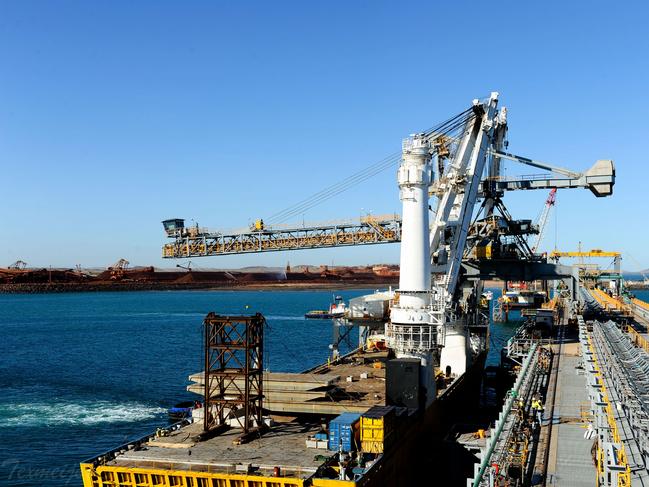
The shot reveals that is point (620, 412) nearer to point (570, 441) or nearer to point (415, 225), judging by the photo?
point (570, 441)

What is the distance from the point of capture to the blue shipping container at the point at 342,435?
28312mm

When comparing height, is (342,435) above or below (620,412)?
below

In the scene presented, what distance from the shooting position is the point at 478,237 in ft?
210

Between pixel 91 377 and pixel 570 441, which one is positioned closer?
pixel 570 441

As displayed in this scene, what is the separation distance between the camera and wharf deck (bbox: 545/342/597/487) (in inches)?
919

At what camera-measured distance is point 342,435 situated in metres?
28.4

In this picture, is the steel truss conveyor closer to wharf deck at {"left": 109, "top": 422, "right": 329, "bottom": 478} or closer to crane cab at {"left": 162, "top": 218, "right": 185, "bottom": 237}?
wharf deck at {"left": 109, "top": 422, "right": 329, "bottom": 478}

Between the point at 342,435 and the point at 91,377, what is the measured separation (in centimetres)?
4972

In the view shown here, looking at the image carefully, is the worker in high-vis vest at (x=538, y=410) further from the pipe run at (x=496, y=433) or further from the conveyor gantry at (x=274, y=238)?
the conveyor gantry at (x=274, y=238)

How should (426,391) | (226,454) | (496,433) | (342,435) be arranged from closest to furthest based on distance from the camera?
(496,433), (226,454), (342,435), (426,391)

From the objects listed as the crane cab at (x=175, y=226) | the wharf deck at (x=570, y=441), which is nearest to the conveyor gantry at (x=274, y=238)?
the crane cab at (x=175, y=226)

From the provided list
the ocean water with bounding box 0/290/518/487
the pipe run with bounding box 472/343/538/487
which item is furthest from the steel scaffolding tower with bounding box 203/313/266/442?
the pipe run with bounding box 472/343/538/487

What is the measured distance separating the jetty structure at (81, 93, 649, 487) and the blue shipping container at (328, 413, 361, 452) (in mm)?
92

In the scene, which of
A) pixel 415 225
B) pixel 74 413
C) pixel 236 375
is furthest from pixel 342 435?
pixel 74 413
